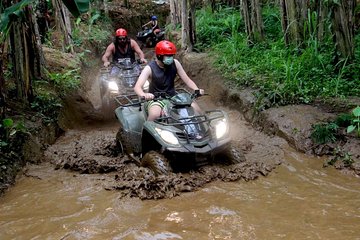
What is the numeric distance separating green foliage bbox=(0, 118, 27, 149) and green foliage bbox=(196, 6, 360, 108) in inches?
149

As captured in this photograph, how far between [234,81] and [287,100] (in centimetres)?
180

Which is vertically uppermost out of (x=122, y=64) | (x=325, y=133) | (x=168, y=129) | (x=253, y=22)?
(x=253, y=22)

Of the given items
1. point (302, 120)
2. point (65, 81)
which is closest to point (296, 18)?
point (302, 120)

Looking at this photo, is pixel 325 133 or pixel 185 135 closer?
pixel 185 135

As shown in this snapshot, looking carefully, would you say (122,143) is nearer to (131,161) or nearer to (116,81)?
(131,161)

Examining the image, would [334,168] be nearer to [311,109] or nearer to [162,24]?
[311,109]

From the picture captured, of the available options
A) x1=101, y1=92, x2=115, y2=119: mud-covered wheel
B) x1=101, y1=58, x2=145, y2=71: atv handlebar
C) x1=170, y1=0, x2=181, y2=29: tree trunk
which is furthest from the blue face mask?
x1=170, y1=0, x2=181, y2=29: tree trunk

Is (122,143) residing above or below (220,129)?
below

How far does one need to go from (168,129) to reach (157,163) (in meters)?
0.42

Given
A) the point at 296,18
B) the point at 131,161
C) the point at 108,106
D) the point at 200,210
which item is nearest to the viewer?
the point at 200,210

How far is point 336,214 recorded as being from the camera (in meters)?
3.76

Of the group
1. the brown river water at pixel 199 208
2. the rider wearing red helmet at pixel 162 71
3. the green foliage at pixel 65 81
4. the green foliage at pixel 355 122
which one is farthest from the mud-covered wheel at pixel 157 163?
the green foliage at pixel 65 81

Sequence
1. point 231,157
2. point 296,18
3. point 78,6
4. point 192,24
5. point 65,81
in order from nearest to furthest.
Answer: point 78,6
point 231,157
point 296,18
point 65,81
point 192,24

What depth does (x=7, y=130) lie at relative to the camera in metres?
5.17
